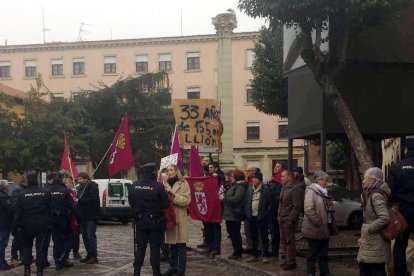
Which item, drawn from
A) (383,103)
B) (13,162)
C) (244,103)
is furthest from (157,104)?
(383,103)

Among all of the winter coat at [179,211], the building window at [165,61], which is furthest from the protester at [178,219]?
the building window at [165,61]

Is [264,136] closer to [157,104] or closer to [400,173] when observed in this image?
[157,104]

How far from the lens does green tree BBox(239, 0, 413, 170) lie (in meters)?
13.7

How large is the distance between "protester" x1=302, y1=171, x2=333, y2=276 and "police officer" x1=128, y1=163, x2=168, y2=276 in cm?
221

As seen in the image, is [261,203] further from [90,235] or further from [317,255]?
[90,235]

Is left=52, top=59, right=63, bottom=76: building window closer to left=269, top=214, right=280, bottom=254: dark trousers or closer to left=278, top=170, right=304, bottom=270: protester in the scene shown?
left=269, top=214, right=280, bottom=254: dark trousers

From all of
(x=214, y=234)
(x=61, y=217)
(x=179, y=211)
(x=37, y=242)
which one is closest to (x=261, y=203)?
(x=214, y=234)

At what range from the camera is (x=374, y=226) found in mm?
8469

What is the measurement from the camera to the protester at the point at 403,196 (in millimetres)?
9352

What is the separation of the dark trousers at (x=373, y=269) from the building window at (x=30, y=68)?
63.9 metres

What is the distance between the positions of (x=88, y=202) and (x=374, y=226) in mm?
7438

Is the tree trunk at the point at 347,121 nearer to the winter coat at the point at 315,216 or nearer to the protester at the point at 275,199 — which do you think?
the protester at the point at 275,199

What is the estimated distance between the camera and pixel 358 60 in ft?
49.3

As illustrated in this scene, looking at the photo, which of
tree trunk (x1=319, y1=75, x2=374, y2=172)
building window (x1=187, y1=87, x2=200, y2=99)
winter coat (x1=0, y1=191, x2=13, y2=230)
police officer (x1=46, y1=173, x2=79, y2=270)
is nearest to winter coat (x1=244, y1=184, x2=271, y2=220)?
tree trunk (x1=319, y1=75, x2=374, y2=172)
